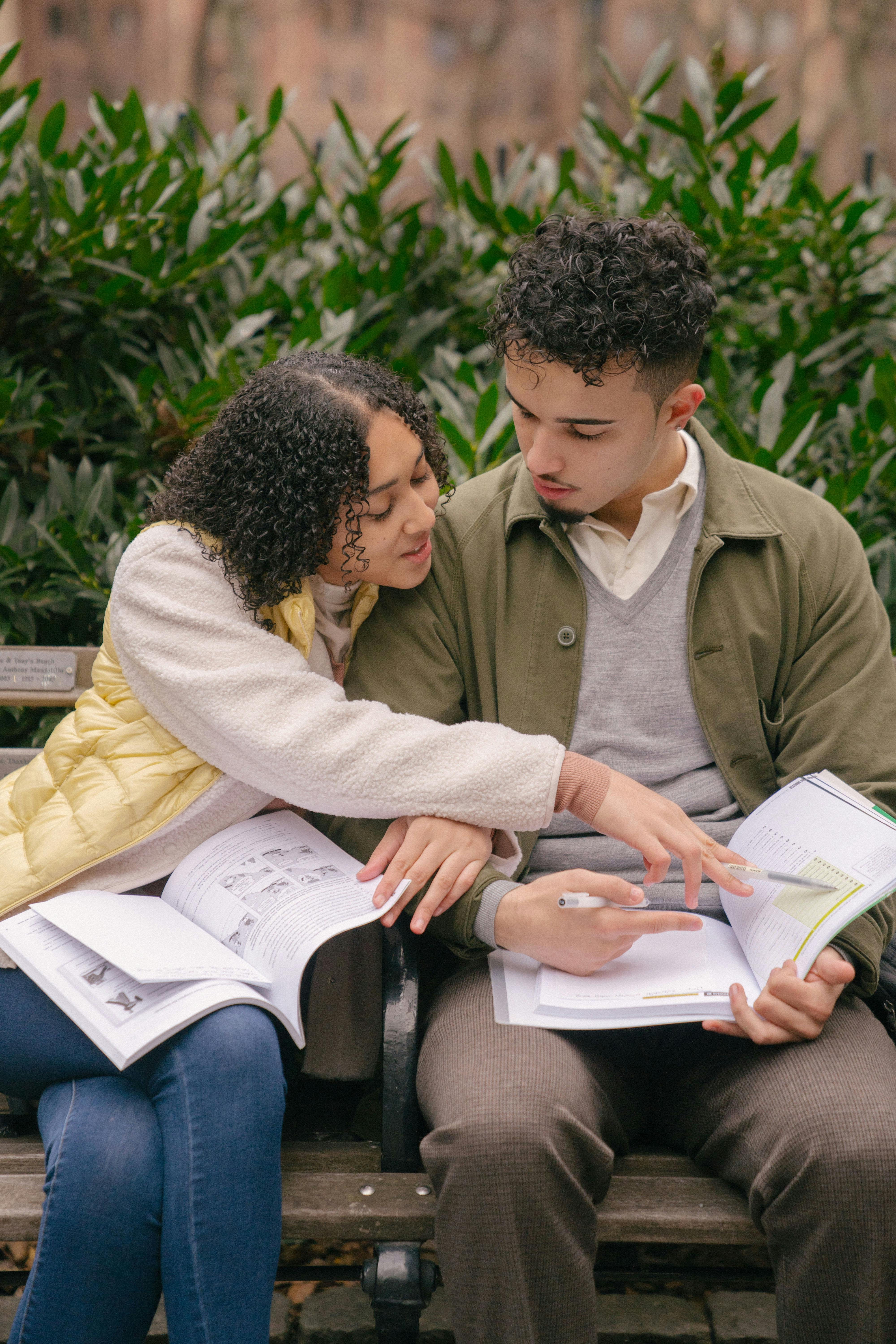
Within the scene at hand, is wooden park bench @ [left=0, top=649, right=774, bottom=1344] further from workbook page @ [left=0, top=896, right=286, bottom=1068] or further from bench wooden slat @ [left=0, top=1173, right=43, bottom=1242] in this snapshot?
workbook page @ [left=0, top=896, right=286, bottom=1068]

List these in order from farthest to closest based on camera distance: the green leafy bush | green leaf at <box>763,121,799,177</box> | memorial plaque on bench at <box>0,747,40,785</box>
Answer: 1. green leaf at <box>763,121,799,177</box>
2. the green leafy bush
3. memorial plaque on bench at <box>0,747,40,785</box>

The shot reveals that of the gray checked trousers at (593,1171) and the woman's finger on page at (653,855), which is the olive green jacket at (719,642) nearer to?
the woman's finger on page at (653,855)

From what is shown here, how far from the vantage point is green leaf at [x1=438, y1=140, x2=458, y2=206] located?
11.9 ft

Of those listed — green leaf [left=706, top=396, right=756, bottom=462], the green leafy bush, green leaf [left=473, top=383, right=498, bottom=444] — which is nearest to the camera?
green leaf [left=473, top=383, right=498, bottom=444]

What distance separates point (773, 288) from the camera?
348 centimetres

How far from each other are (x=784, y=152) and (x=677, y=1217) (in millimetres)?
3006

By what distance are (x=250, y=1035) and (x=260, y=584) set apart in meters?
0.76

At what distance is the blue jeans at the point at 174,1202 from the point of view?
5.20 ft

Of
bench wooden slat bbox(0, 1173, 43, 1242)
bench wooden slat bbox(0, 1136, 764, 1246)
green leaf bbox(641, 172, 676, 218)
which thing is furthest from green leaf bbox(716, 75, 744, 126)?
bench wooden slat bbox(0, 1173, 43, 1242)

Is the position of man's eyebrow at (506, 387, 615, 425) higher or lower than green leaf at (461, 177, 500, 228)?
lower

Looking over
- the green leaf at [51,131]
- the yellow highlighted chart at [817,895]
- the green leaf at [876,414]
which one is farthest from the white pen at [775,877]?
the green leaf at [51,131]

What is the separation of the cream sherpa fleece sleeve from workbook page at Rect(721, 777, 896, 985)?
390 millimetres

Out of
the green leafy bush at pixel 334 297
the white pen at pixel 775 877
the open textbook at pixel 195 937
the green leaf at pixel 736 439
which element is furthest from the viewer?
the green leafy bush at pixel 334 297

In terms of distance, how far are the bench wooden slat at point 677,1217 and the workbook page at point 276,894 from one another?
582 mm
